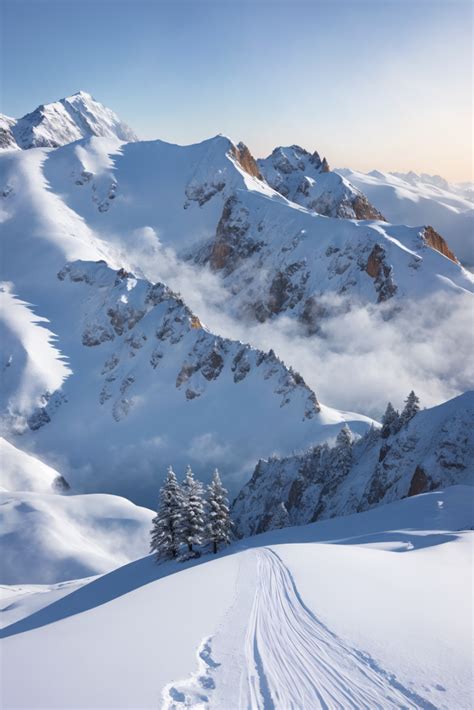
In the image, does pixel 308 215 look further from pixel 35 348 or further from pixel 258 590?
pixel 258 590

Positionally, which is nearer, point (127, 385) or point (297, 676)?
point (297, 676)

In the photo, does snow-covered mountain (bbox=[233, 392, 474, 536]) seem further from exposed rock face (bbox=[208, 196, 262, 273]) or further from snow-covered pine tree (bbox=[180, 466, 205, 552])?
exposed rock face (bbox=[208, 196, 262, 273])

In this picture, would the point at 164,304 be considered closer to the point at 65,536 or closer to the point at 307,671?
the point at 65,536

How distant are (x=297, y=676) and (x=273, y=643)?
5.01 feet

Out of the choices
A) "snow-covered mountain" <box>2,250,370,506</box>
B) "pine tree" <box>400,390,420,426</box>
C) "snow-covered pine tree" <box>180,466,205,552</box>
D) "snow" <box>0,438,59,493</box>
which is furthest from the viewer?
"snow-covered mountain" <box>2,250,370,506</box>

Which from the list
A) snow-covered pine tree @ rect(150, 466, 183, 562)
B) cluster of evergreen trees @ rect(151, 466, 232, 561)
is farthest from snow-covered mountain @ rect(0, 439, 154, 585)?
cluster of evergreen trees @ rect(151, 466, 232, 561)

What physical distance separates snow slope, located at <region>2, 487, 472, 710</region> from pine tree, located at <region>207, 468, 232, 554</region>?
1738cm

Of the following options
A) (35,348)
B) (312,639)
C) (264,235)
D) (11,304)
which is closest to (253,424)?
(35,348)

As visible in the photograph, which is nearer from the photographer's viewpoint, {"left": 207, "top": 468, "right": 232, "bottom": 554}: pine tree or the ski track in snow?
the ski track in snow

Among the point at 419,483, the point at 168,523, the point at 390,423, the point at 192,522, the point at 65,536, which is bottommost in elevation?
the point at 192,522

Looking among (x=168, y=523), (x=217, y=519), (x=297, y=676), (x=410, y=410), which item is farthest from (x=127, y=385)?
(x=297, y=676)

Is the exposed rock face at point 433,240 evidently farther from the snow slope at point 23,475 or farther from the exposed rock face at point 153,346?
the snow slope at point 23,475

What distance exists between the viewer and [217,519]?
122 ft

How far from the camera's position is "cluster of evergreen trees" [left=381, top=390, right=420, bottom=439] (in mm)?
54941
